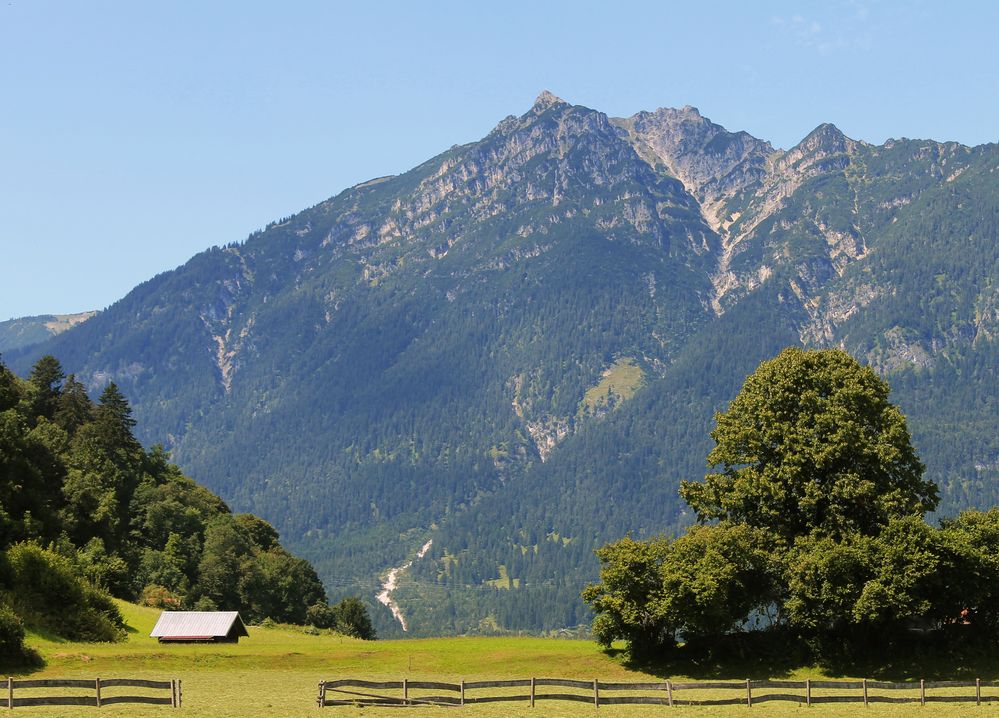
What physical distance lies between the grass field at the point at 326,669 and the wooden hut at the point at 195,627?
1.39m

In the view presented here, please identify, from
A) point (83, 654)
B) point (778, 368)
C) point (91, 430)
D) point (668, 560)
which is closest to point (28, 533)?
point (83, 654)

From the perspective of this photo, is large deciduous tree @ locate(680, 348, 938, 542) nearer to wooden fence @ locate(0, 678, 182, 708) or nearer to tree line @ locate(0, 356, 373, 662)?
wooden fence @ locate(0, 678, 182, 708)

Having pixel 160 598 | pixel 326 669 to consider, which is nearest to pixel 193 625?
pixel 326 669

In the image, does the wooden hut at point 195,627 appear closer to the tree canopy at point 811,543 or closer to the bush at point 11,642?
the bush at point 11,642

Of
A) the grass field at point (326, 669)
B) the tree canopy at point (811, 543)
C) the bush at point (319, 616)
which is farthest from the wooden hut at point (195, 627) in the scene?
the bush at point (319, 616)

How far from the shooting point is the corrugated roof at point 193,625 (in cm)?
10188

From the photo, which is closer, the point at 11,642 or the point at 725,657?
the point at 11,642

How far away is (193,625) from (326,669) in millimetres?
20665

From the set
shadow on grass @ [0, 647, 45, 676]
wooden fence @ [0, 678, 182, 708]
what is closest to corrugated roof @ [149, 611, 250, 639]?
shadow on grass @ [0, 647, 45, 676]

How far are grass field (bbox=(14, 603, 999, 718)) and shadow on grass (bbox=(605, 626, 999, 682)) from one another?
5.88ft

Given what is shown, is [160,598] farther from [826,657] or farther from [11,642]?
[826,657]

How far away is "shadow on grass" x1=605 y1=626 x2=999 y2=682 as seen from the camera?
274ft

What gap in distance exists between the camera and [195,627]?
102938mm

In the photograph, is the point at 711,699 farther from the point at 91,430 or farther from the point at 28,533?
the point at 91,430
